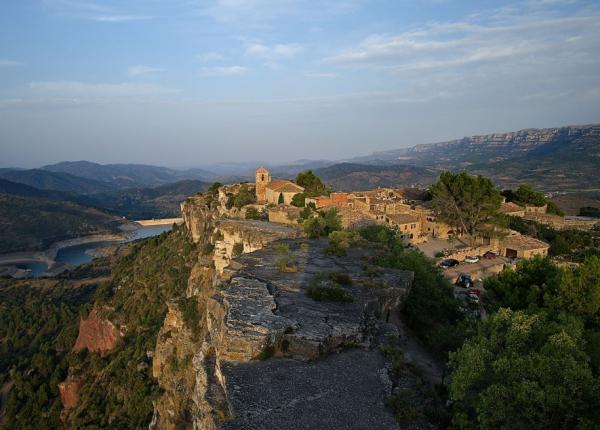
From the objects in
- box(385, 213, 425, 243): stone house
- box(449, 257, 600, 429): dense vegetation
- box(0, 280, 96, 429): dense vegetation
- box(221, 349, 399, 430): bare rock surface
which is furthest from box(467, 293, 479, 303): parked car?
box(0, 280, 96, 429): dense vegetation

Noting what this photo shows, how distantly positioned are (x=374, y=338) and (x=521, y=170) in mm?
154668

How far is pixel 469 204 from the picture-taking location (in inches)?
1508

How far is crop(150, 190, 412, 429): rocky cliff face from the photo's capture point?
24.2ft

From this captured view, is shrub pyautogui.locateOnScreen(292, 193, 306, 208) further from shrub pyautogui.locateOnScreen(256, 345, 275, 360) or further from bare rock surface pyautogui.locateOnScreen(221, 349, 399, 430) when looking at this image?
bare rock surface pyautogui.locateOnScreen(221, 349, 399, 430)

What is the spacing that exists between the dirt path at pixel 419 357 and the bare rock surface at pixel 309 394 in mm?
1897

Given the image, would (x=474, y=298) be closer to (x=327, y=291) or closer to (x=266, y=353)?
(x=327, y=291)

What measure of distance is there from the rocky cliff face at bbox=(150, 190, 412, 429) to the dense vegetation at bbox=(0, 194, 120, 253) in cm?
10974

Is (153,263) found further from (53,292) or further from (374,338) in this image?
Result: (374,338)

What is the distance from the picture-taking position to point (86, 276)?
230 feet

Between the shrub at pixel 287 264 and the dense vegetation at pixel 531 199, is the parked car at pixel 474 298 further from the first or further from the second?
the dense vegetation at pixel 531 199

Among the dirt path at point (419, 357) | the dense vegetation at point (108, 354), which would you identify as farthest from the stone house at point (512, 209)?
the dirt path at point (419, 357)

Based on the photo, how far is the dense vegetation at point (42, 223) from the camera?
344 feet

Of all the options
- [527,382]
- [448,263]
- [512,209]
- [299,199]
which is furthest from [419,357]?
[512,209]

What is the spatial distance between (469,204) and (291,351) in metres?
33.4
